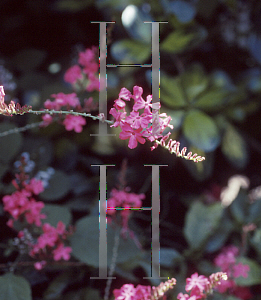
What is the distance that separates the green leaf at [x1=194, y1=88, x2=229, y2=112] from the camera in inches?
41.9

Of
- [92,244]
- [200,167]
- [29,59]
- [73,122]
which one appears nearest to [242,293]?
[200,167]

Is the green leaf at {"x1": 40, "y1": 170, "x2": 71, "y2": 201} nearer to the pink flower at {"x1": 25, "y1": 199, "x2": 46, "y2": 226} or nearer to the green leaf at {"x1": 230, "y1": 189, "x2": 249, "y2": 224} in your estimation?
the pink flower at {"x1": 25, "y1": 199, "x2": 46, "y2": 226}

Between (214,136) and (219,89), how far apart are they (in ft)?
0.54

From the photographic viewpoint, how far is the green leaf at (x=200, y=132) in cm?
101

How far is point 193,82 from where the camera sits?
1.09 metres

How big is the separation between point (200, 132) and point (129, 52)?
0.35 m

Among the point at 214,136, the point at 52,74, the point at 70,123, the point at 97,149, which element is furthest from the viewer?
the point at 52,74

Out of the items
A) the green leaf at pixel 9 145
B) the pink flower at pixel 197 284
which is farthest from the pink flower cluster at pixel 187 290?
the green leaf at pixel 9 145

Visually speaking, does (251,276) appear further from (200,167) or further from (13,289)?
(13,289)

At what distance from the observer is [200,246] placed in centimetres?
110

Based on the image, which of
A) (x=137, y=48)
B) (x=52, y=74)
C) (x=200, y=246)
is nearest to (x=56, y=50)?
(x=52, y=74)

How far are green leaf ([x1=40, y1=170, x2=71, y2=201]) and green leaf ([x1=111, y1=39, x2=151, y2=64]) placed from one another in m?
0.43

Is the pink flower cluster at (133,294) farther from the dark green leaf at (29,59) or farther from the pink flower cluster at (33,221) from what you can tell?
the dark green leaf at (29,59)

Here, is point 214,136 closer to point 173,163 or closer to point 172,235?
point 173,163
